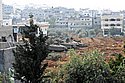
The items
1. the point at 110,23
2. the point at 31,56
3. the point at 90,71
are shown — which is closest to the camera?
the point at 31,56

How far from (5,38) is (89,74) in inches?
419

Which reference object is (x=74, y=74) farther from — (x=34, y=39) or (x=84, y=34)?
(x=84, y=34)

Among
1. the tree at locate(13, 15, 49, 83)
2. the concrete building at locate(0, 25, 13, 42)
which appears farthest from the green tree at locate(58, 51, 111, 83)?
the concrete building at locate(0, 25, 13, 42)

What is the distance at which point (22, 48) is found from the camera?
45.0 feet

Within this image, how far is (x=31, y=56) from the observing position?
1361 cm

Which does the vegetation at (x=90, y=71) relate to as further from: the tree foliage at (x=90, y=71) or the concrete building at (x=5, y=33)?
the concrete building at (x=5, y=33)

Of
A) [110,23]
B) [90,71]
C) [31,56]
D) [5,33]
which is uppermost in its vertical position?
[31,56]

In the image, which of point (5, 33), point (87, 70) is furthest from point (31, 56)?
point (5, 33)

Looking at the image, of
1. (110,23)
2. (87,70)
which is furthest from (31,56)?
(110,23)

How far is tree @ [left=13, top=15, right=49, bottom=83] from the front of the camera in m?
13.5

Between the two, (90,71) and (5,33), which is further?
(5,33)

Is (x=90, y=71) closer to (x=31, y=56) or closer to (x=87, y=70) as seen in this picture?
(x=87, y=70)

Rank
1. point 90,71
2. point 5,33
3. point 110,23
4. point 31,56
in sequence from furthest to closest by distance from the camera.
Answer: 1. point 110,23
2. point 5,33
3. point 90,71
4. point 31,56

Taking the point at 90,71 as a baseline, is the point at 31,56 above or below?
above
